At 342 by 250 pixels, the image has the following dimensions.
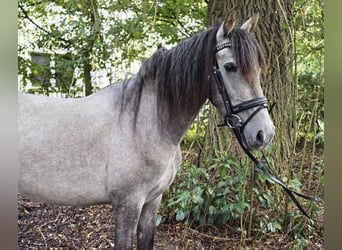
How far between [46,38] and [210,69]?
84 cm

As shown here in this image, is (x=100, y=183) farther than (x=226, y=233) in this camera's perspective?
No

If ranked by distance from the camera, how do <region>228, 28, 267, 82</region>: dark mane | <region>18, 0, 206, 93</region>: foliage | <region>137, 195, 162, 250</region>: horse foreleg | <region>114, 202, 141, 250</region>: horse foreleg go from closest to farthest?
<region>228, 28, 267, 82</region>: dark mane
<region>114, 202, 141, 250</region>: horse foreleg
<region>137, 195, 162, 250</region>: horse foreleg
<region>18, 0, 206, 93</region>: foliage

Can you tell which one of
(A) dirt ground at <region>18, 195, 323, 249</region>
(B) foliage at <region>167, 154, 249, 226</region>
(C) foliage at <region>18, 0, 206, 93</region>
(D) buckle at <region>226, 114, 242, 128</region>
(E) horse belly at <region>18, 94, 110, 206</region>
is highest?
(C) foliage at <region>18, 0, 206, 93</region>

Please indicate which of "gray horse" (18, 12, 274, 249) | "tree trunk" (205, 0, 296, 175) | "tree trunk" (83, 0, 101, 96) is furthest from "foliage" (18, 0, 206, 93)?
"gray horse" (18, 12, 274, 249)

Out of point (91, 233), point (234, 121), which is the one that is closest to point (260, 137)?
point (234, 121)

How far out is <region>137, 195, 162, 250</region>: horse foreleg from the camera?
1354mm

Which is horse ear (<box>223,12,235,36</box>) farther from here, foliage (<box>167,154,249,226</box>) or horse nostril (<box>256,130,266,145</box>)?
foliage (<box>167,154,249,226</box>)

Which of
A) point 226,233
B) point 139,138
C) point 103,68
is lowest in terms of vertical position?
point 226,233

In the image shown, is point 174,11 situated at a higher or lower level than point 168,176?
higher

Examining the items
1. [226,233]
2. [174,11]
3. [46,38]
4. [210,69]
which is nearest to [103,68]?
[46,38]

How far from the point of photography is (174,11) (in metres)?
1.67
